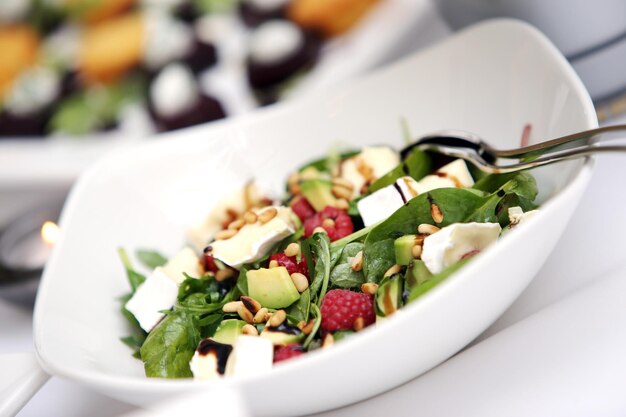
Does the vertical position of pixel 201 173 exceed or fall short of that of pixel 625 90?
it falls short

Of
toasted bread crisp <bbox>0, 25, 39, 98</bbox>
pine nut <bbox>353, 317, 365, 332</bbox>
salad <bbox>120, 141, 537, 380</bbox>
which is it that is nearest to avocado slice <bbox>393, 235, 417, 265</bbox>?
salad <bbox>120, 141, 537, 380</bbox>

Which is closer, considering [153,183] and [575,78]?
[575,78]

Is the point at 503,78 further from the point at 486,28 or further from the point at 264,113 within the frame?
the point at 264,113

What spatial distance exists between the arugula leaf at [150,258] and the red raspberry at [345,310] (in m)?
0.44

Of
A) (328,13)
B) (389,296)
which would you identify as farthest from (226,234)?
(328,13)

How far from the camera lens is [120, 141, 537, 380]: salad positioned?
0.86 meters

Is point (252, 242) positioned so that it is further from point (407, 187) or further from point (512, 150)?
point (512, 150)

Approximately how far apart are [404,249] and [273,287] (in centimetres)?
18

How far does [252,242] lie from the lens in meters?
1.05

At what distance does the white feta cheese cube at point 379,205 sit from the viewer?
1.01m

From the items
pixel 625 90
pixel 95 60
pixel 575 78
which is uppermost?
pixel 575 78

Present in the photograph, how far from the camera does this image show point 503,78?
3.98 feet

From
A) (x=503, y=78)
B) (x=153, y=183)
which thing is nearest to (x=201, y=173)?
(x=153, y=183)

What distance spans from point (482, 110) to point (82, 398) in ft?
2.65
